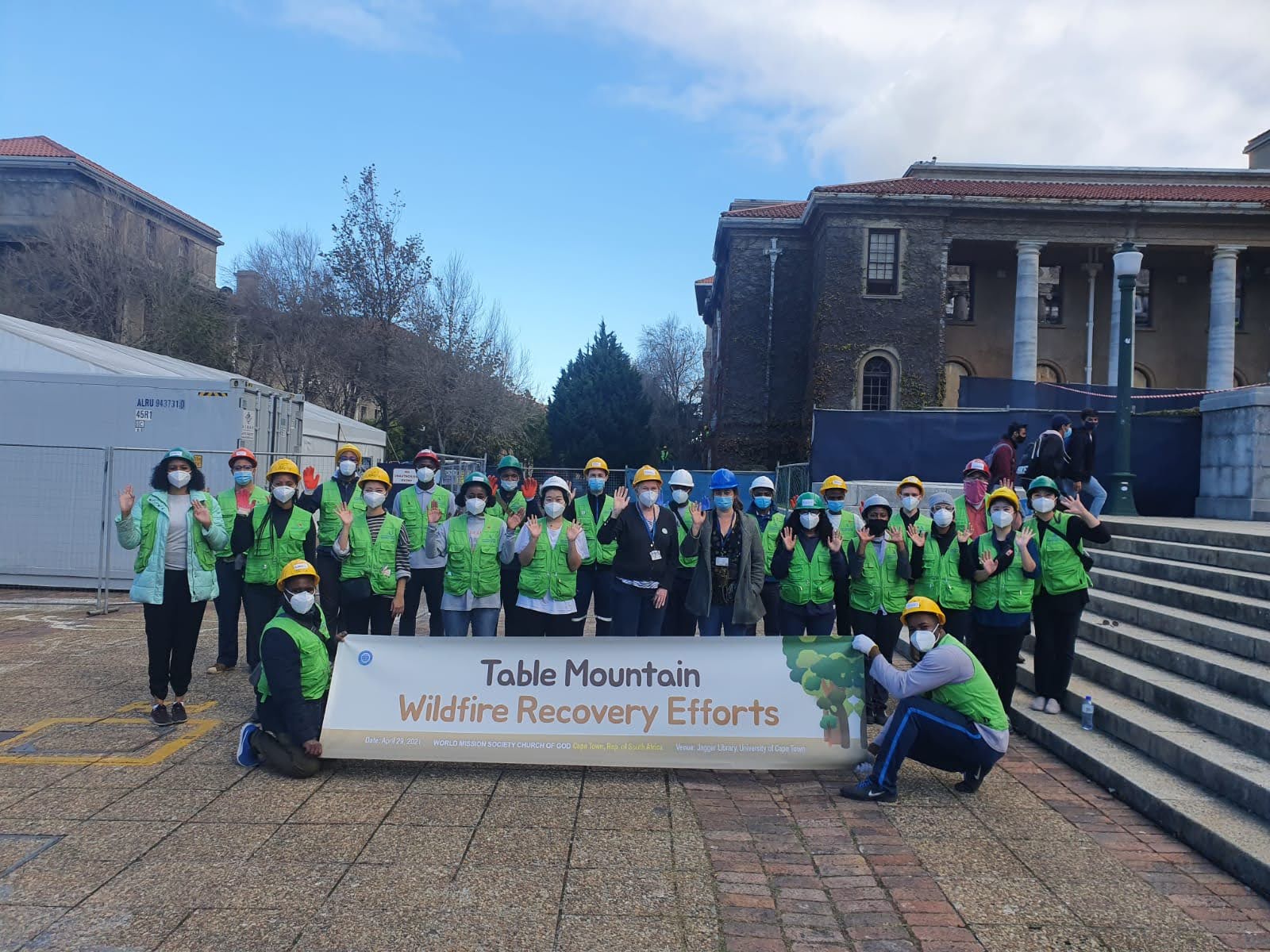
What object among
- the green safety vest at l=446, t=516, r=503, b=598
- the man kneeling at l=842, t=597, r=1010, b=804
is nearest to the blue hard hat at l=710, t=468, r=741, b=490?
the green safety vest at l=446, t=516, r=503, b=598

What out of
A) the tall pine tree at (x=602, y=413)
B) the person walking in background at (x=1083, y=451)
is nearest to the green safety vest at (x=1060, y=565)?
the person walking in background at (x=1083, y=451)

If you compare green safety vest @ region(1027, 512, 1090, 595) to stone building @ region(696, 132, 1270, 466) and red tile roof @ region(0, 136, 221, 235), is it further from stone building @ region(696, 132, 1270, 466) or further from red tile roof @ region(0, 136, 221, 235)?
red tile roof @ region(0, 136, 221, 235)

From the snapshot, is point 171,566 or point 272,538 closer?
point 171,566

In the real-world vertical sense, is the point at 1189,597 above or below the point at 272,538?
below

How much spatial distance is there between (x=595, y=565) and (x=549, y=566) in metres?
0.80

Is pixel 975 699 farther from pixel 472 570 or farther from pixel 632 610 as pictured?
pixel 472 570

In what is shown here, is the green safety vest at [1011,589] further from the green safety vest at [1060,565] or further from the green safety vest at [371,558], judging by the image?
the green safety vest at [371,558]

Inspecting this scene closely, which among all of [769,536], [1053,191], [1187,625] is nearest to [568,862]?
[769,536]

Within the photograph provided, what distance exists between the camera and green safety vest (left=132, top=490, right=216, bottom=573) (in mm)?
6742

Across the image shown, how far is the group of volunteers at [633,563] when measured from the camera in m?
6.90

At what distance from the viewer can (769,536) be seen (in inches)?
302

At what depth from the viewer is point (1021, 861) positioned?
474 cm

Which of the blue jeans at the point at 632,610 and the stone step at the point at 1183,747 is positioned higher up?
the blue jeans at the point at 632,610

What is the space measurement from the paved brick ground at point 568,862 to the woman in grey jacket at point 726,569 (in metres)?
1.62
